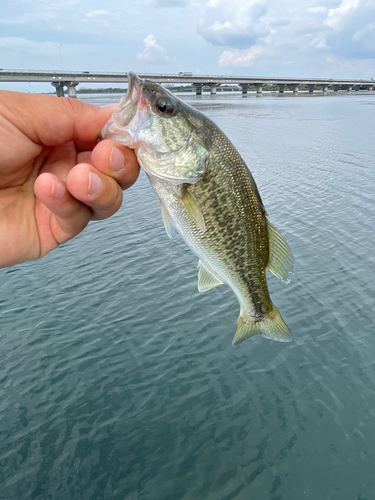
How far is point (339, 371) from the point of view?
24.9 feet

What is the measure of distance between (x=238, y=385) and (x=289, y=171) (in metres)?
17.4

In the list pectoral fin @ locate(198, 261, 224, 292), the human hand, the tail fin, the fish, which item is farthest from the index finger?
the tail fin

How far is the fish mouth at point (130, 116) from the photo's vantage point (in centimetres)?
319

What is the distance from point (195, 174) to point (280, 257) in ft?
4.22

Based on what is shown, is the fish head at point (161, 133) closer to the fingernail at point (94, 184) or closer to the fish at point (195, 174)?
the fish at point (195, 174)

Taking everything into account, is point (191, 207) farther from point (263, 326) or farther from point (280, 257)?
point (263, 326)

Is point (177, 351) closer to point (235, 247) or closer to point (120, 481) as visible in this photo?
point (120, 481)

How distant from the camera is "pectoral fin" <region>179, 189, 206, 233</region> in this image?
3363 millimetres

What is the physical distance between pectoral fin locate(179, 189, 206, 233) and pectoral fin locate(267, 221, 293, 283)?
0.84m

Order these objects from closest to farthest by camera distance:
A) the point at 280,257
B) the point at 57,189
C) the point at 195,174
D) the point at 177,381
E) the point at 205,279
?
the point at 57,189 < the point at 195,174 < the point at 280,257 < the point at 205,279 < the point at 177,381

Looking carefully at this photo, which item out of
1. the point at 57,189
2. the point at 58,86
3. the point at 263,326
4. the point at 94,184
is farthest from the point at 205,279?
the point at 58,86

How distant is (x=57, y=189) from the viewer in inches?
120

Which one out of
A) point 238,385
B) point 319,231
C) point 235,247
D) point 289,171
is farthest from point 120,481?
point 289,171

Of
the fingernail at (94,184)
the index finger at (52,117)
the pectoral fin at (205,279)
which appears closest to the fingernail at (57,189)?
the fingernail at (94,184)
